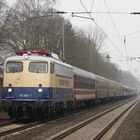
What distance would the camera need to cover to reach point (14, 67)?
20703mm

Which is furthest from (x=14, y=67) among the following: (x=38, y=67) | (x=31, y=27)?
(x=31, y=27)

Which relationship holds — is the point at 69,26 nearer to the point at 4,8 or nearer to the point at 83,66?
the point at 83,66

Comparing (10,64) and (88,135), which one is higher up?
(10,64)

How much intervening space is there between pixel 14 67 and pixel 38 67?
123 centimetres

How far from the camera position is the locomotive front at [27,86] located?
1995 centimetres

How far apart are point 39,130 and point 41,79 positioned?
12.3 ft

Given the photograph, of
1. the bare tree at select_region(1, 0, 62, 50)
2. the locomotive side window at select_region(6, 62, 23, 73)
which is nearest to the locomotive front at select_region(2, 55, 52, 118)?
the locomotive side window at select_region(6, 62, 23, 73)

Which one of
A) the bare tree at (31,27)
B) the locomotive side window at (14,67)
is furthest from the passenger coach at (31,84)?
the bare tree at (31,27)

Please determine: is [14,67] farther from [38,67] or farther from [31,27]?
[31,27]

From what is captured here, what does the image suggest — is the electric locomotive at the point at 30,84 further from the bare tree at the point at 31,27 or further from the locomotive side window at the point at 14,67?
the bare tree at the point at 31,27

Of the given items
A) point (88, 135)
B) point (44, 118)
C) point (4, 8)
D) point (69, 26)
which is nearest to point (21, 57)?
point (44, 118)

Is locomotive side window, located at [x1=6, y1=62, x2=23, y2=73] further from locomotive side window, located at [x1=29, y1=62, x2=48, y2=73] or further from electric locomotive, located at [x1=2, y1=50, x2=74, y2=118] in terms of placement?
locomotive side window, located at [x1=29, y1=62, x2=48, y2=73]

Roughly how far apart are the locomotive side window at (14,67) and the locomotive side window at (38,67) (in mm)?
518

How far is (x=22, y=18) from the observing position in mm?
49031
